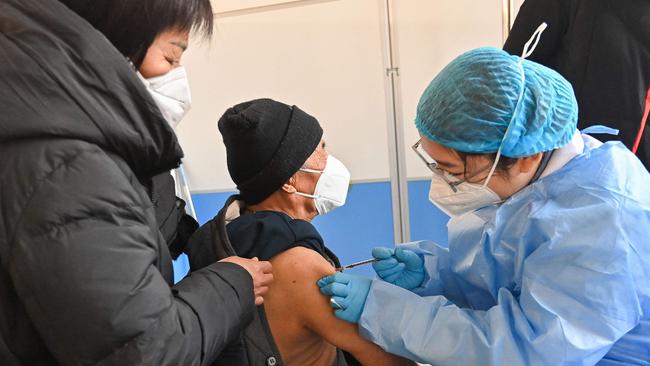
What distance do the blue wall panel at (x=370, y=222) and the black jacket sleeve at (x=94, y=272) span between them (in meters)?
2.05

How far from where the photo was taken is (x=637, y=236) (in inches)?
34.5

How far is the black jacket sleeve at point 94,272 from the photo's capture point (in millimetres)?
633

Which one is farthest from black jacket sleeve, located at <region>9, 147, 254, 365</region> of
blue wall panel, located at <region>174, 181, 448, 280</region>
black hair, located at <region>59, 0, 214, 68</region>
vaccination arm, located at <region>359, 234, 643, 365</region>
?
blue wall panel, located at <region>174, 181, 448, 280</region>

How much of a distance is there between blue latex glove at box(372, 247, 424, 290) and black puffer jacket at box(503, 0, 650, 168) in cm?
72

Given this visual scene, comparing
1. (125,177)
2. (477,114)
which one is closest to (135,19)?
(125,177)

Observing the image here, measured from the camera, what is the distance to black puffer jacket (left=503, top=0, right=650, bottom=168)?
1459mm

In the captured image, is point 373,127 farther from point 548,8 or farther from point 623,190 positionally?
point 623,190

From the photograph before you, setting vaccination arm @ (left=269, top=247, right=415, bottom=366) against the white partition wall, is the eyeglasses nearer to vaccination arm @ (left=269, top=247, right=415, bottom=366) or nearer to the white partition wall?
vaccination arm @ (left=269, top=247, right=415, bottom=366)

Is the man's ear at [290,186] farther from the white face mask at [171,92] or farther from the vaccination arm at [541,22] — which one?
the vaccination arm at [541,22]

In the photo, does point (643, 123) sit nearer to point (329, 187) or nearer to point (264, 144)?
point (329, 187)

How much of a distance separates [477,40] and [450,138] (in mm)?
1734

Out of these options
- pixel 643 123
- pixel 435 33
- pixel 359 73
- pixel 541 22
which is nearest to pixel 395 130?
pixel 359 73

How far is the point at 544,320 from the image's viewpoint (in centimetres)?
88

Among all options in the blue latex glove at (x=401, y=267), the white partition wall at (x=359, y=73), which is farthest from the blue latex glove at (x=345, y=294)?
the white partition wall at (x=359, y=73)
